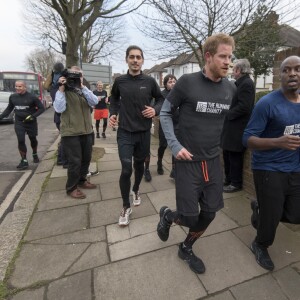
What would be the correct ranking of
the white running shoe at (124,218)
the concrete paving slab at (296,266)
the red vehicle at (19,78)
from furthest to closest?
the red vehicle at (19,78) → the white running shoe at (124,218) → the concrete paving slab at (296,266)

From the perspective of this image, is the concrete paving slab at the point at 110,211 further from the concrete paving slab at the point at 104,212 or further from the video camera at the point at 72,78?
the video camera at the point at 72,78

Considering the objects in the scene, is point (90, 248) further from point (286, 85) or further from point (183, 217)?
point (286, 85)

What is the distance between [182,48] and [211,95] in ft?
17.2

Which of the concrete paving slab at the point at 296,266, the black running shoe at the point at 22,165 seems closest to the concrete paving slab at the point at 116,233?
the concrete paving slab at the point at 296,266

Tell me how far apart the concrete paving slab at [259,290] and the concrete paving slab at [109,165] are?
3637 millimetres

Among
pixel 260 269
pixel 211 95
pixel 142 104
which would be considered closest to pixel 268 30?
pixel 142 104

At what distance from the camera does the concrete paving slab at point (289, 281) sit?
2.09 m

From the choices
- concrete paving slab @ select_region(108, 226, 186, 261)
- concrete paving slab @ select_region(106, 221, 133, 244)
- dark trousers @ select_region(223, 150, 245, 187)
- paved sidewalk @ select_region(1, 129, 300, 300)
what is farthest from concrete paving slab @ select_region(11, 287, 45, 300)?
dark trousers @ select_region(223, 150, 245, 187)

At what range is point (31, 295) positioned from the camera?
2125mm

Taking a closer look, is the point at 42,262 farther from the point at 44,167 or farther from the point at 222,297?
the point at 44,167

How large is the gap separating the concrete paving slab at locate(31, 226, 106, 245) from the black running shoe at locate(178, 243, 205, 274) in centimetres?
91

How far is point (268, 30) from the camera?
19.1 ft

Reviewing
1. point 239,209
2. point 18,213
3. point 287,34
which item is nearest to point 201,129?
point 239,209

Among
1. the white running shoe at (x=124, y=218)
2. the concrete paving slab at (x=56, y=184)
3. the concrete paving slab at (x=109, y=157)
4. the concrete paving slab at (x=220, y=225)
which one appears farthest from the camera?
the concrete paving slab at (x=109, y=157)
